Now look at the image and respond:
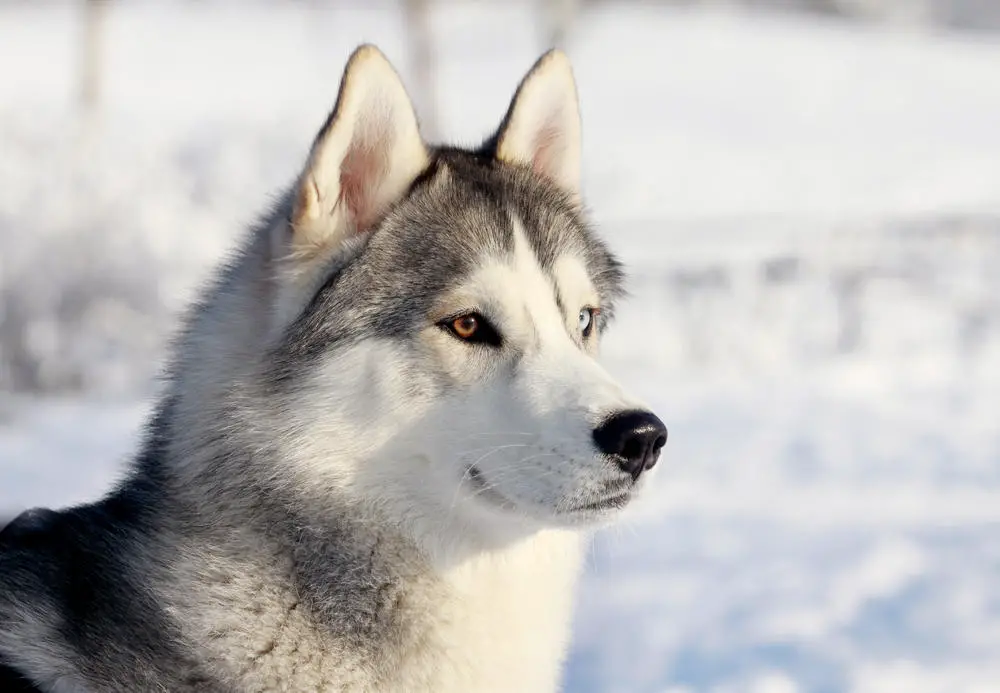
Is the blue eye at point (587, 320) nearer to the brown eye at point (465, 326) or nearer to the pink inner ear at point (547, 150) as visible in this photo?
the brown eye at point (465, 326)

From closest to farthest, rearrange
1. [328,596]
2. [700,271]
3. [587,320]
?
1. [328,596]
2. [587,320]
3. [700,271]

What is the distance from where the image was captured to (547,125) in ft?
11.5

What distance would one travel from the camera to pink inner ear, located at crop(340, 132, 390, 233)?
2967 millimetres

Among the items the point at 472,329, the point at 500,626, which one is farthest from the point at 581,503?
the point at 472,329

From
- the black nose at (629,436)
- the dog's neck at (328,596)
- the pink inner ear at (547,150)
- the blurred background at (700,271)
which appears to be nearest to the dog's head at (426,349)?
the black nose at (629,436)

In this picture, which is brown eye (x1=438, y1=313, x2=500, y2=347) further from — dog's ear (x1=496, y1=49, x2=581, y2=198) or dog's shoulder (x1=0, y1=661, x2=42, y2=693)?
dog's shoulder (x1=0, y1=661, x2=42, y2=693)

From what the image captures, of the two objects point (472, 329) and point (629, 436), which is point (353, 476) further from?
point (629, 436)

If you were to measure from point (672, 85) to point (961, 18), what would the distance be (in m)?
13.9

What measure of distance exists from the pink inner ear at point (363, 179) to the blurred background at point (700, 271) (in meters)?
0.59

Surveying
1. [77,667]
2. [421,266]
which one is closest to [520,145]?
[421,266]

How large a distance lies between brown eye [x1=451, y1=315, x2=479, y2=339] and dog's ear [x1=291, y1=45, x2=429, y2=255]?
1.09ft

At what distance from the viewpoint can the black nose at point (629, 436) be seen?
103 inches

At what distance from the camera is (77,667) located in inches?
101

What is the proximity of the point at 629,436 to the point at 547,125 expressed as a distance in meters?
1.19
